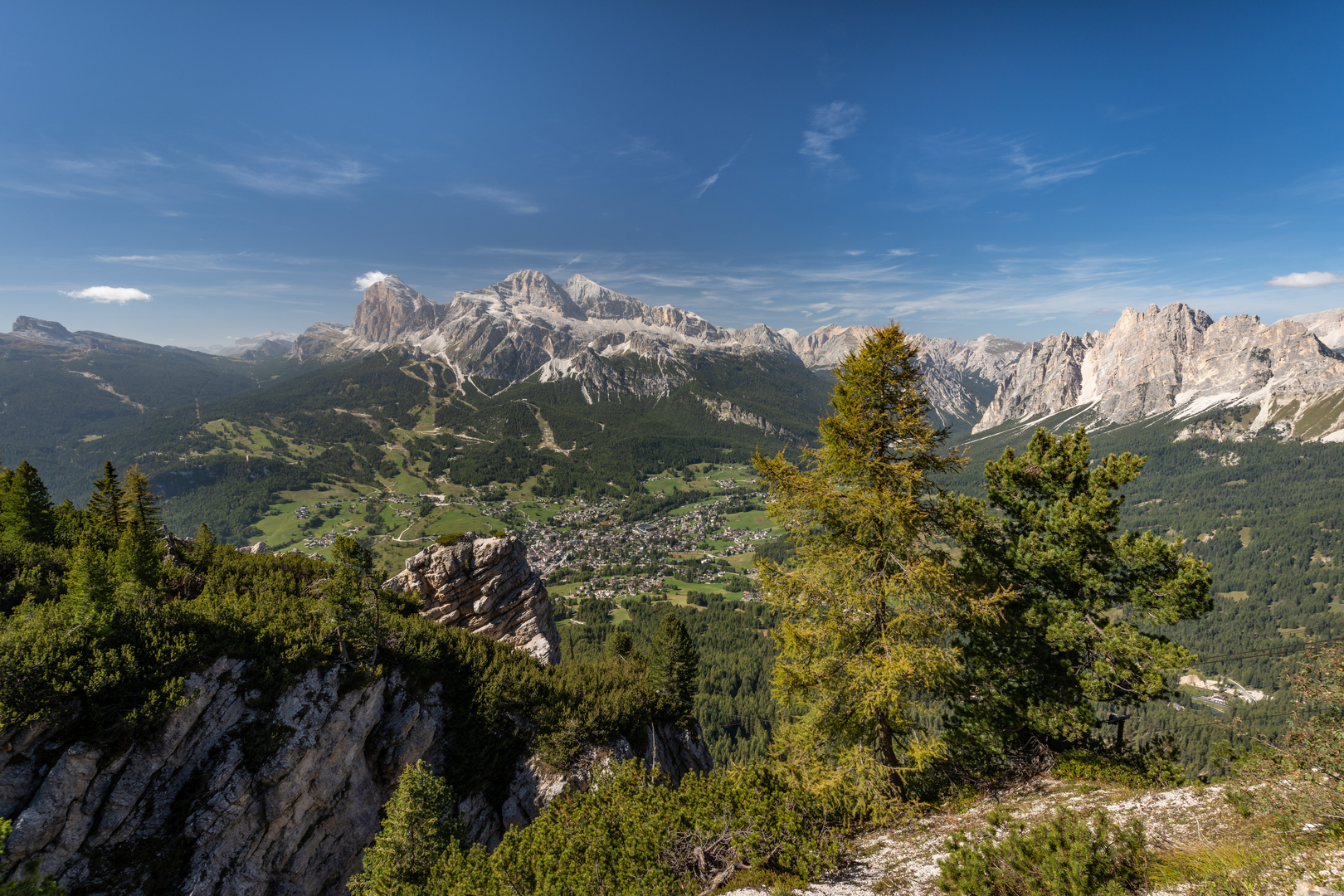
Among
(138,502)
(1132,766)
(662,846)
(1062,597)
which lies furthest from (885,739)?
(138,502)

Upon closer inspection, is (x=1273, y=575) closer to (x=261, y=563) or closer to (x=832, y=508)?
(x=832, y=508)

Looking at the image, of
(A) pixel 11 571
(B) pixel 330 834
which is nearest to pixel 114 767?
(B) pixel 330 834

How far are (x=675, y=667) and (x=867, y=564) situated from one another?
3244cm

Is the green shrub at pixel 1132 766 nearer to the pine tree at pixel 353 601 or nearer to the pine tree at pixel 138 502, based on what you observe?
the pine tree at pixel 353 601

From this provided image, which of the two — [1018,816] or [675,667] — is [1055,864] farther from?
[675,667]

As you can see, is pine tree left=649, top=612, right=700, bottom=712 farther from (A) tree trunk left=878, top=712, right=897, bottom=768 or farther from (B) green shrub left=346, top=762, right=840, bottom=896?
(A) tree trunk left=878, top=712, right=897, bottom=768

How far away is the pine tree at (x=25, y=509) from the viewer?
92.8 ft

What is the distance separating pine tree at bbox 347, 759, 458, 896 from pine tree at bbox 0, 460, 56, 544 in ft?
102

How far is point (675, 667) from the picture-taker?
40.6 m

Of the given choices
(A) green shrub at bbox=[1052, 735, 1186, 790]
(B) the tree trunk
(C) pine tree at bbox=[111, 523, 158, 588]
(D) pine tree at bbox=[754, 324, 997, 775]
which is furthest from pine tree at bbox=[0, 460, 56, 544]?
(A) green shrub at bbox=[1052, 735, 1186, 790]

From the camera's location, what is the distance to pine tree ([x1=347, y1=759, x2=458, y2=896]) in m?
14.8

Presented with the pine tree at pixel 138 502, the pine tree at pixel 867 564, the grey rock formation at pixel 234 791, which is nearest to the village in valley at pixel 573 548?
the pine tree at pixel 138 502

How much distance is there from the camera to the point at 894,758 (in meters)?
13.6

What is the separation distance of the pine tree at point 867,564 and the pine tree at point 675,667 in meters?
28.8
